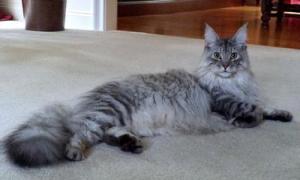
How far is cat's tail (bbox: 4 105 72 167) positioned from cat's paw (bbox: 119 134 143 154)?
0.15 meters

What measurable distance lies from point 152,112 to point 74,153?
13.0 inches

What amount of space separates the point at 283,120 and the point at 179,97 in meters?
0.43

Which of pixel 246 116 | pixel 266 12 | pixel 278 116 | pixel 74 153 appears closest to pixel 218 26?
pixel 266 12

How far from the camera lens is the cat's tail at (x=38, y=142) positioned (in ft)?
3.51

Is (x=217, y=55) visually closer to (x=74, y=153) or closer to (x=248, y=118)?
(x=248, y=118)

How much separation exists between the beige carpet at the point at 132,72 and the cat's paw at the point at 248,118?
2 cm

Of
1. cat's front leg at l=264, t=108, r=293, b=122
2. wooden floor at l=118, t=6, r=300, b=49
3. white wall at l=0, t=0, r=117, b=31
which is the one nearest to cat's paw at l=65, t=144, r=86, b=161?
cat's front leg at l=264, t=108, r=293, b=122

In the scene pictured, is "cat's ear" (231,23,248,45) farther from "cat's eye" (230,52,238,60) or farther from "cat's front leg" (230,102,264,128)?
"cat's front leg" (230,102,264,128)

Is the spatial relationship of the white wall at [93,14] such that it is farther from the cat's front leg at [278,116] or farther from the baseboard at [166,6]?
the cat's front leg at [278,116]

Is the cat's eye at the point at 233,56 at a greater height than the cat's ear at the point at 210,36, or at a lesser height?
lesser

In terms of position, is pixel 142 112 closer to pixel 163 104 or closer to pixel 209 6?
pixel 163 104

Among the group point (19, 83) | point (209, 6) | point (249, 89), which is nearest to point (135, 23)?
point (209, 6)

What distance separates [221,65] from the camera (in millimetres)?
1558

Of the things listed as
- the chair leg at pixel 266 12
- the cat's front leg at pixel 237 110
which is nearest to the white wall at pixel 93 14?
the chair leg at pixel 266 12
